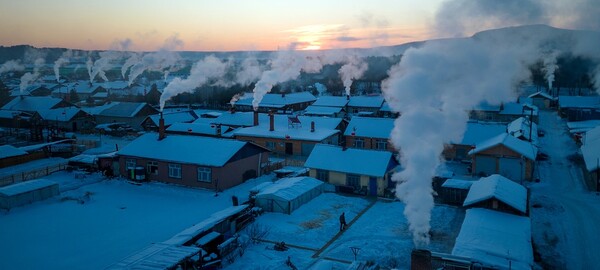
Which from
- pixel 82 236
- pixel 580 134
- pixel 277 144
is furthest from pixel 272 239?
pixel 580 134

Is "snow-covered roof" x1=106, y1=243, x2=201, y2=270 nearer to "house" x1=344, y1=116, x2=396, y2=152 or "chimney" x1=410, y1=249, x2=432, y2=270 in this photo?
"chimney" x1=410, y1=249, x2=432, y2=270

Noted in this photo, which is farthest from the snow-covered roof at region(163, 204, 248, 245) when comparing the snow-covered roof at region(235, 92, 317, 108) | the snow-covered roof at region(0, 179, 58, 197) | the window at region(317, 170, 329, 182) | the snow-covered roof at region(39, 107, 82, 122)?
the snow-covered roof at region(235, 92, 317, 108)

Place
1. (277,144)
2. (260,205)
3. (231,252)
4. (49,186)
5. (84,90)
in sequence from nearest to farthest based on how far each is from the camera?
(231,252) < (260,205) < (49,186) < (277,144) < (84,90)

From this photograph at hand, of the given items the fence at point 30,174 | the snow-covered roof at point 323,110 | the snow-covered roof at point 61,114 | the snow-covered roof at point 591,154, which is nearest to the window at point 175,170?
the fence at point 30,174

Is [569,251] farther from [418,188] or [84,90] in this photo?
[84,90]

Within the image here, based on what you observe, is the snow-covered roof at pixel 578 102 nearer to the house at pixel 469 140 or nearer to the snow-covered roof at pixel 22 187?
the house at pixel 469 140

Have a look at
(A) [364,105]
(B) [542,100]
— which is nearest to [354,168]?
(A) [364,105]
